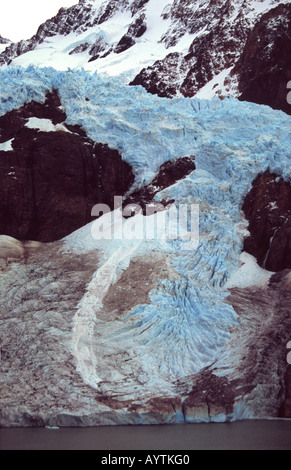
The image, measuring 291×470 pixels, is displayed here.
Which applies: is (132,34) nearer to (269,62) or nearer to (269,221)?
(269,62)

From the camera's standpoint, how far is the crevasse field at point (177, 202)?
61.3 ft

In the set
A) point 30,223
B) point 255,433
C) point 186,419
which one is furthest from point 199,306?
point 30,223

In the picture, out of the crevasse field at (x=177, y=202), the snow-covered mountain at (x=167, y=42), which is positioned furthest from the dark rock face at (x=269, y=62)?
the crevasse field at (x=177, y=202)

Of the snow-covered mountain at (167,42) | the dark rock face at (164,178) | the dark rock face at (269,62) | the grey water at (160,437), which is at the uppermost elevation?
the snow-covered mountain at (167,42)

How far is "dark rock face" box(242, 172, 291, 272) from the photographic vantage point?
22359 millimetres

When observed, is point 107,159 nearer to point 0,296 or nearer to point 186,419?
point 0,296

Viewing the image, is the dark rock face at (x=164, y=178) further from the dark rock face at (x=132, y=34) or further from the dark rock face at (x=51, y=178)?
the dark rock face at (x=132, y=34)

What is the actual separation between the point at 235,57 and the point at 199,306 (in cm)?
2694

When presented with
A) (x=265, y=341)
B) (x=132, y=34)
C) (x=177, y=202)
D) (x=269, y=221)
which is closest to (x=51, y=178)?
(x=177, y=202)

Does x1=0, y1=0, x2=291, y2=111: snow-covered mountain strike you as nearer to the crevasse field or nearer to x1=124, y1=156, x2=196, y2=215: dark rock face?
the crevasse field

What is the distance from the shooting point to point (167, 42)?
50.9m

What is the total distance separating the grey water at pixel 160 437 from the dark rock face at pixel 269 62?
23822 millimetres

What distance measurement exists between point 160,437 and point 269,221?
11.5 m

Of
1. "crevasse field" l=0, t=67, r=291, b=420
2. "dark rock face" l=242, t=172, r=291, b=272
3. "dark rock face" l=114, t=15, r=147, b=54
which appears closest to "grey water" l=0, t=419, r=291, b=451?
"crevasse field" l=0, t=67, r=291, b=420
